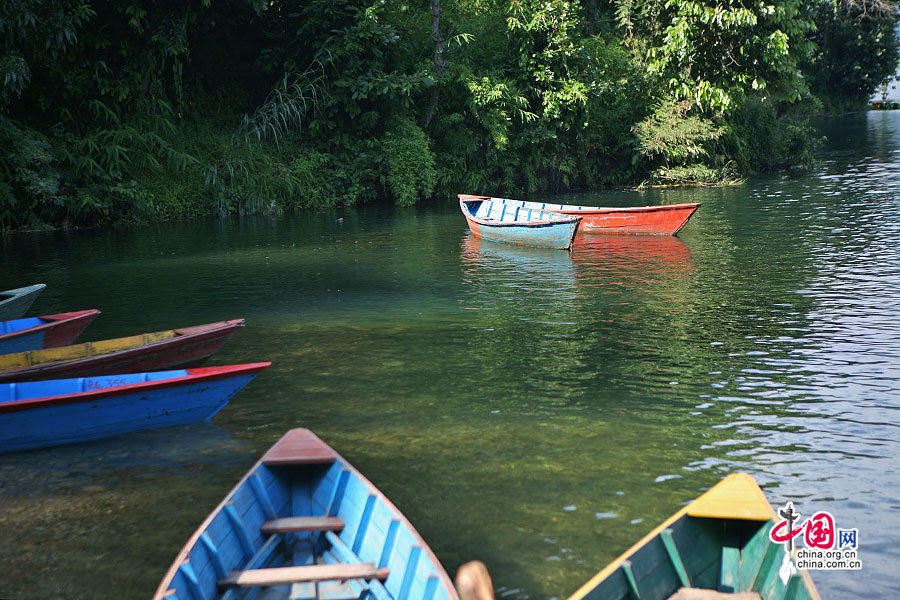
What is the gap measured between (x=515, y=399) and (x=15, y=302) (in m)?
6.56

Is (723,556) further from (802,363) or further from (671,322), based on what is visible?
(671,322)

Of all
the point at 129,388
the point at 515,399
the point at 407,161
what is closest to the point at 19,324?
the point at 129,388

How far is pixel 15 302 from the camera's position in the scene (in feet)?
33.4

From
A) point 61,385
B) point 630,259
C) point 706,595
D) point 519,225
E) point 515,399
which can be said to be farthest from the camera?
point 519,225

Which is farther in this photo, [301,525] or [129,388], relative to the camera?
[129,388]

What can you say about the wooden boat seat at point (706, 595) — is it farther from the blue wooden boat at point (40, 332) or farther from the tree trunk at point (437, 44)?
the tree trunk at point (437, 44)

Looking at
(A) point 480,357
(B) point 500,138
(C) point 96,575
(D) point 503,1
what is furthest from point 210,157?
(C) point 96,575

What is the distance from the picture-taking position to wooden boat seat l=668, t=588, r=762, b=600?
403 cm

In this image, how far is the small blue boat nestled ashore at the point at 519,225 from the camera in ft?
56.5

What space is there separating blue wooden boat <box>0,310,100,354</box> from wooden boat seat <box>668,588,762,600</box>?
7.47 m

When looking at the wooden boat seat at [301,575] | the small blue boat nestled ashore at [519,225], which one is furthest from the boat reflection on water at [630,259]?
the wooden boat seat at [301,575]

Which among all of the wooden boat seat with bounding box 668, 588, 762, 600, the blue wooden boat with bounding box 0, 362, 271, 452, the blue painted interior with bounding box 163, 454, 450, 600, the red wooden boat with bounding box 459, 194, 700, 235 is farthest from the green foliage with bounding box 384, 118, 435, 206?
the wooden boat seat with bounding box 668, 588, 762, 600

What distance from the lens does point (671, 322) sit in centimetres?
1089

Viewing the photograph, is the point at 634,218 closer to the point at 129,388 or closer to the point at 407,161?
the point at 407,161
